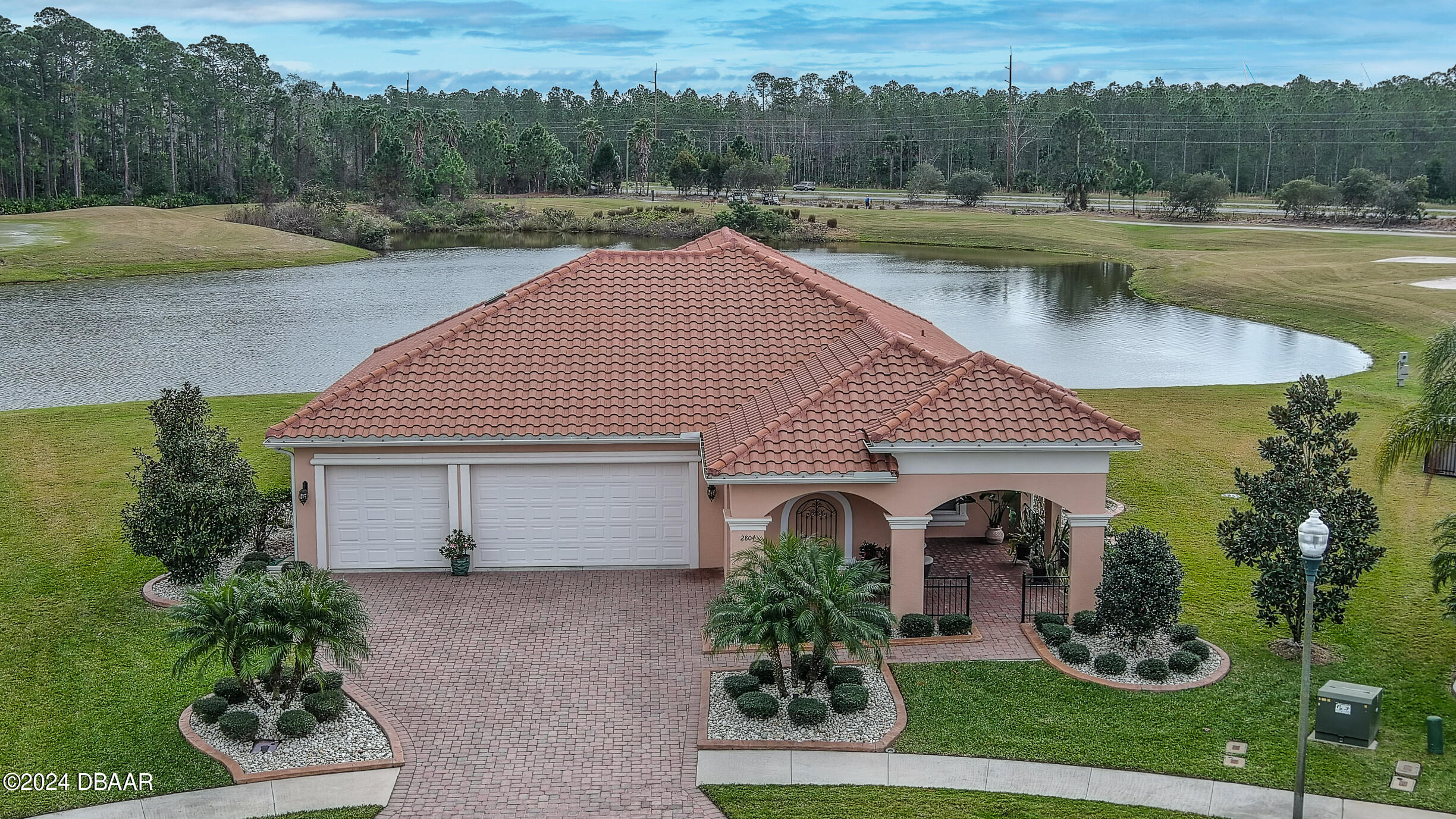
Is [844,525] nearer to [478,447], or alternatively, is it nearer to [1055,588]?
[1055,588]

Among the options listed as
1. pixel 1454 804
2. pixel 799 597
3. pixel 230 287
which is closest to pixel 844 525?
pixel 799 597

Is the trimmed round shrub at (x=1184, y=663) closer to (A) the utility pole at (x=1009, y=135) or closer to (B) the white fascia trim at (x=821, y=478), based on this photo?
(B) the white fascia trim at (x=821, y=478)

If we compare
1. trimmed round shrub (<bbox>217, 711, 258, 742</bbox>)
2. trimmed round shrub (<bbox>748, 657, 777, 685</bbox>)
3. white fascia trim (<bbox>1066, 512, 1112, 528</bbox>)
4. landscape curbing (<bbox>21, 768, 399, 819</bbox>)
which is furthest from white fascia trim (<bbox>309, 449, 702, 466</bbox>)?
landscape curbing (<bbox>21, 768, 399, 819</bbox>)

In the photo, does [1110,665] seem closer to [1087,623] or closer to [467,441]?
[1087,623]

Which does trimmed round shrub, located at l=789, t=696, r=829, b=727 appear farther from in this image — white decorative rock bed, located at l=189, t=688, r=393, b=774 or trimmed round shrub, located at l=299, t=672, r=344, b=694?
trimmed round shrub, located at l=299, t=672, r=344, b=694

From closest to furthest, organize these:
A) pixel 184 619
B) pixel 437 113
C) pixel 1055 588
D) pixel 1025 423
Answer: pixel 184 619 < pixel 1025 423 < pixel 1055 588 < pixel 437 113

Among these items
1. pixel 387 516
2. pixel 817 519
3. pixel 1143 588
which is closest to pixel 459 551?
pixel 387 516
